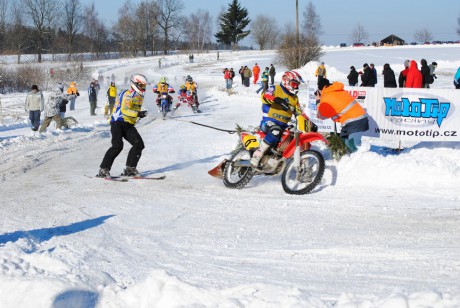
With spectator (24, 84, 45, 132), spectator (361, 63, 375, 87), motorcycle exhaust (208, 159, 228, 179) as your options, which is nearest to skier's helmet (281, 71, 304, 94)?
motorcycle exhaust (208, 159, 228, 179)

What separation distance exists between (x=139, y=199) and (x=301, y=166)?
2525 millimetres

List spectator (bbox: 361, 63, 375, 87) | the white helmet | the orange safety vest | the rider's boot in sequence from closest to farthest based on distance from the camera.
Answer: the rider's boot < the orange safety vest < the white helmet < spectator (bbox: 361, 63, 375, 87)

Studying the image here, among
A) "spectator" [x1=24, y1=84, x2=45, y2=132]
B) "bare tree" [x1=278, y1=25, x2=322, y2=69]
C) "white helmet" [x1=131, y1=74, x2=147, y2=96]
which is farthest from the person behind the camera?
"bare tree" [x1=278, y1=25, x2=322, y2=69]

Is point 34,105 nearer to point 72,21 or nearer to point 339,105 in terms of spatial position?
point 339,105

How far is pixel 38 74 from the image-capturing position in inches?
1801

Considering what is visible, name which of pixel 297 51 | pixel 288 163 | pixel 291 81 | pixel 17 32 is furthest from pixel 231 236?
pixel 17 32

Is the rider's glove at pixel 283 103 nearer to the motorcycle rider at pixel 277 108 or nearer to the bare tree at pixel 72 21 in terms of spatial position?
the motorcycle rider at pixel 277 108

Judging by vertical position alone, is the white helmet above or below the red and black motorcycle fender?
above

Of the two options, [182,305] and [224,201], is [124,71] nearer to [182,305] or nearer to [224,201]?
[224,201]

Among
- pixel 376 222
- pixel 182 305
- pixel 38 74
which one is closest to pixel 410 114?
pixel 376 222

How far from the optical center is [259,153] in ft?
30.7

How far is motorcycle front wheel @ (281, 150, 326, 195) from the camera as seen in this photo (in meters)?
8.77

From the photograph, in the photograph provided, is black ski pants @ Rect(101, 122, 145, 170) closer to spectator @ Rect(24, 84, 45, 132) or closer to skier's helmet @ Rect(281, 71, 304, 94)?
skier's helmet @ Rect(281, 71, 304, 94)

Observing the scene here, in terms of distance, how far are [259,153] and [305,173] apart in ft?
2.80
